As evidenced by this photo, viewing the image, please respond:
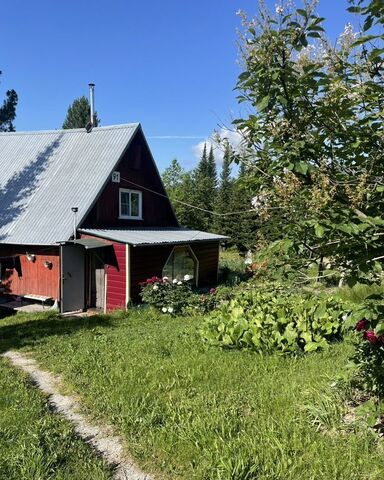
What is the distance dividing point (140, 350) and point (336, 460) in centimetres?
429

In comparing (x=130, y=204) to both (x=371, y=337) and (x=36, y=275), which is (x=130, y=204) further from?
(x=371, y=337)

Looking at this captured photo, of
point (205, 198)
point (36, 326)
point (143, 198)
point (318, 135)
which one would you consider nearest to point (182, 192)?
point (205, 198)

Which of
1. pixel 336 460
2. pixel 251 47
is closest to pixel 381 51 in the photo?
pixel 251 47

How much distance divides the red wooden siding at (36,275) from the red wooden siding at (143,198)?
1.63 meters

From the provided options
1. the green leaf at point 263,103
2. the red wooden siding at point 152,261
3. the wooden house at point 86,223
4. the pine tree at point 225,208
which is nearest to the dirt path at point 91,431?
the green leaf at point 263,103

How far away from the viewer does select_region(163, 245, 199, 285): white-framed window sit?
16.4 m

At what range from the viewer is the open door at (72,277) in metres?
13.4

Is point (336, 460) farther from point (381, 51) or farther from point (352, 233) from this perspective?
point (381, 51)

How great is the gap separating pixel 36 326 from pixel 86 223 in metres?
4.55

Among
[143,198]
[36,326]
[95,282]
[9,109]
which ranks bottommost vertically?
[36,326]

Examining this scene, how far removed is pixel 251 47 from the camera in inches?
122

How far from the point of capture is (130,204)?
56.2 ft

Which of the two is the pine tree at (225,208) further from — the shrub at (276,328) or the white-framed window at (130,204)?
the shrub at (276,328)

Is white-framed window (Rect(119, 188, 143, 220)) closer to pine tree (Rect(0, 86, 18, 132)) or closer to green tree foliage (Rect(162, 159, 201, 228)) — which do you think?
green tree foliage (Rect(162, 159, 201, 228))
